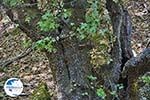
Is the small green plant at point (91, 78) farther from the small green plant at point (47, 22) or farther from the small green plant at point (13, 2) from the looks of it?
the small green plant at point (13, 2)

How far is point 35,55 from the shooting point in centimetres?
757

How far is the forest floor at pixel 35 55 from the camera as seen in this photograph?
674cm

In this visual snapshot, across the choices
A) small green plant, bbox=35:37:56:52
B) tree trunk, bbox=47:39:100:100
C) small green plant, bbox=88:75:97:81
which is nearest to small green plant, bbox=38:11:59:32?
small green plant, bbox=35:37:56:52

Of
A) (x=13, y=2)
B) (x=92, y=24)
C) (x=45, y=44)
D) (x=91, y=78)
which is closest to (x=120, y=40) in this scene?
(x=91, y=78)

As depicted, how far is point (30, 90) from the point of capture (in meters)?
6.47

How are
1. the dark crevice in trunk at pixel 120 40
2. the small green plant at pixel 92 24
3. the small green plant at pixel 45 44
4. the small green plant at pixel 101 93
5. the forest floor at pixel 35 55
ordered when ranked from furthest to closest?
the forest floor at pixel 35 55
the dark crevice in trunk at pixel 120 40
the small green plant at pixel 101 93
the small green plant at pixel 45 44
the small green plant at pixel 92 24

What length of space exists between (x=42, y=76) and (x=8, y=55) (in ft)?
3.67

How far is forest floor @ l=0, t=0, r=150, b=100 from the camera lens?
6.74m

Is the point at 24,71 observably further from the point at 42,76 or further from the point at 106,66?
the point at 106,66

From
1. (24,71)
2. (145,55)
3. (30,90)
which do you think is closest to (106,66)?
(145,55)

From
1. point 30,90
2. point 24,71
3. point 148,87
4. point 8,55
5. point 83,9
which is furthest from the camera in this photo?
point 8,55

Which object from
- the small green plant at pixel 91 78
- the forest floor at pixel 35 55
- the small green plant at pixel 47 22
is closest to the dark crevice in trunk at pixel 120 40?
the small green plant at pixel 91 78

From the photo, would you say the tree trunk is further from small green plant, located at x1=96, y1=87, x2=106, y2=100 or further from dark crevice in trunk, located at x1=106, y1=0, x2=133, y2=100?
dark crevice in trunk, located at x1=106, y1=0, x2=133, y2=100

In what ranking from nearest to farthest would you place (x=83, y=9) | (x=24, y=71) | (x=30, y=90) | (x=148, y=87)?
(x=83, y=9) → (x=148, y=87) → (x=30, y=90) → (x=24, y=71)
